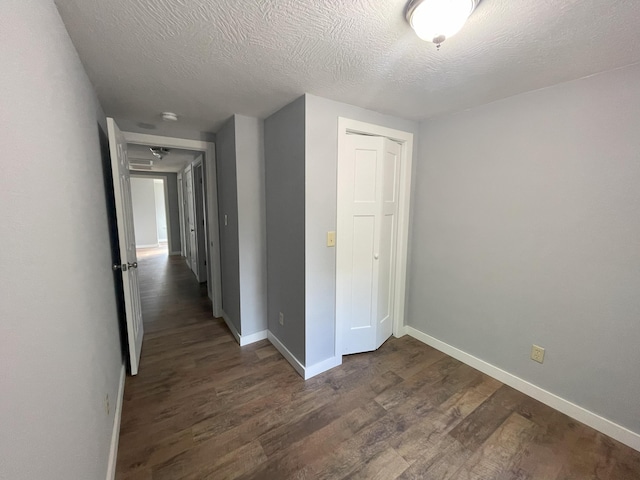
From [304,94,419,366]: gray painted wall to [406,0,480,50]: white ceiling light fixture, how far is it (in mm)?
977

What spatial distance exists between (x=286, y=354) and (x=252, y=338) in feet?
1.61

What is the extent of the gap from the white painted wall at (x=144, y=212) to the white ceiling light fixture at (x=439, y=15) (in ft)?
28.5

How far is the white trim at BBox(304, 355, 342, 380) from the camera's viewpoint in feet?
7.10

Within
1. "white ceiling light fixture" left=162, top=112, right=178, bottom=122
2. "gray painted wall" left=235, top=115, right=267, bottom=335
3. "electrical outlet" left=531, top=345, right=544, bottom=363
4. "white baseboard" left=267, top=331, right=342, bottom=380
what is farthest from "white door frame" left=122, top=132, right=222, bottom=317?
"electrical outlet" left=531, top=345, right=544, bottom=363

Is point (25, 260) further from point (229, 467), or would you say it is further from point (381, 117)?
point (381, 117)

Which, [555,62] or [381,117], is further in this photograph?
[381,117]

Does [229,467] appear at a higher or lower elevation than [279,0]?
lower

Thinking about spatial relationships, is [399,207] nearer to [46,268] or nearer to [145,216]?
[46,268]

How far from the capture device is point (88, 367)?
1.18 metres

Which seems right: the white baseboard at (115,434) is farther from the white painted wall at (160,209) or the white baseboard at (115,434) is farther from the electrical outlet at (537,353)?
the white painted wall at (160,209)

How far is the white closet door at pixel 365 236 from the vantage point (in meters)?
2.21

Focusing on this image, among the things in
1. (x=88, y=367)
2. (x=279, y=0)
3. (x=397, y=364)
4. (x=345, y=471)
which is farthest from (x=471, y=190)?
(x=88, y=367)

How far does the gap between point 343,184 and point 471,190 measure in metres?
1.08

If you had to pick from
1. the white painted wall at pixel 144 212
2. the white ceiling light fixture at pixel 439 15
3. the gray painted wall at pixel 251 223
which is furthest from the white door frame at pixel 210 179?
the white painted wall at pixel 144 212
